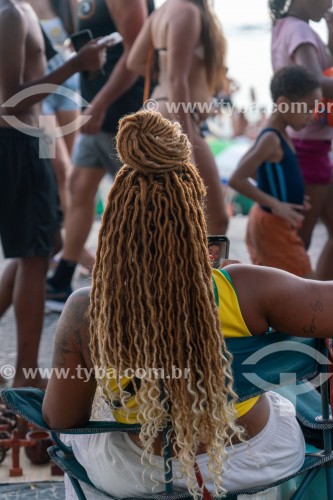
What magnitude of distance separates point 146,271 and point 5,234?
7.45 feet

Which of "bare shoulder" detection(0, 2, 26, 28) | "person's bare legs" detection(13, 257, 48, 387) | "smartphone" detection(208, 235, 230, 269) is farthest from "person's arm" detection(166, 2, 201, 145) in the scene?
"smartphone" detection(208, 235, 230, 269)

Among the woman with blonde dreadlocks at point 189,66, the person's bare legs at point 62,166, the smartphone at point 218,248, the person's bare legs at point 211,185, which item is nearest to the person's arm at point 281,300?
the smartphone at point 218,248

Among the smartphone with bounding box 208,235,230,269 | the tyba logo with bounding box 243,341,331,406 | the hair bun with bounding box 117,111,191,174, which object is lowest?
the tyba logo with bounding box 243,341,331,406

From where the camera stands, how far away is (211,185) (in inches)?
193

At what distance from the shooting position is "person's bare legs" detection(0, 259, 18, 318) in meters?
4.45

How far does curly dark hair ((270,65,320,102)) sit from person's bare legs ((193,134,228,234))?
1.49 feet

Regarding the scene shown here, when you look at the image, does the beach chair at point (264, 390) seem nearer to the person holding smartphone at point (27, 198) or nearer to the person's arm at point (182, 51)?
the person holding smartphone at point (27, 198)

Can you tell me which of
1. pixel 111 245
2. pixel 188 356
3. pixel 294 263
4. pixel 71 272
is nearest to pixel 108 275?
pixel 111 245

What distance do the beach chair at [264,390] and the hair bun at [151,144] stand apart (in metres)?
0.43

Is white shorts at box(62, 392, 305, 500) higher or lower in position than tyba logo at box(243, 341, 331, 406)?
lower

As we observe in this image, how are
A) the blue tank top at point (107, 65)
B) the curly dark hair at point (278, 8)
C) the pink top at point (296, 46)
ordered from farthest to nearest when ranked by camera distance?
the blue tank top at point (107, 65)
the curly dark hair at point (278, 8)
the pink top at point (296, 46)

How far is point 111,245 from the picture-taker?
213 cm

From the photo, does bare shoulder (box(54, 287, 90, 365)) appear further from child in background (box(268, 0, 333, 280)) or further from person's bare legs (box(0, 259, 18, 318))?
child in background (box(268, 0, 333, 280))

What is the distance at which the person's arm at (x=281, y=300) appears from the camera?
2.18m
